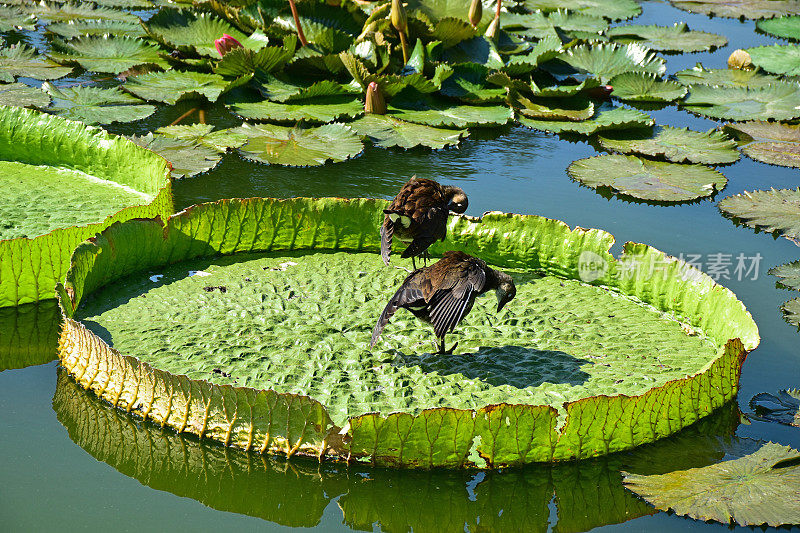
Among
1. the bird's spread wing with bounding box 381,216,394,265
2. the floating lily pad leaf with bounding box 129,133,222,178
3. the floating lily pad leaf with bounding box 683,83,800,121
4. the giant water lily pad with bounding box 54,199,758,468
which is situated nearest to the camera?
the giant water lily pad with bounding box 54,199,758,468

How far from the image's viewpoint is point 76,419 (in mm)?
2443

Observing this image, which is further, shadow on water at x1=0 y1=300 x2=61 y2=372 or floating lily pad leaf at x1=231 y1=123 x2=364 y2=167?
floating lily pad leaf at x1=231 y1=123 x2=364 y2=167

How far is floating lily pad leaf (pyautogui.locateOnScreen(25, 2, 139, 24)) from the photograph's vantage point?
700 centimetres

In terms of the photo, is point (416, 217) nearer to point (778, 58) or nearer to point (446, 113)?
point (446, 113)

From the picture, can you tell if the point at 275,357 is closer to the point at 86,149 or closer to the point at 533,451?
the point at 533,451

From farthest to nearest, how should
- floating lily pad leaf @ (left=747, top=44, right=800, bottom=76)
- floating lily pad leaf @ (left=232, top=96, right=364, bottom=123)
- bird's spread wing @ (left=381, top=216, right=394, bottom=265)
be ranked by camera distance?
floating lily pad leaf @ (left=747, top=44, right=800, bottom=76) < floating lily pad leaf @ (left=232, top=96, right=364, bottom=123) < bird's spread wing @ (left=381, top=216, right=394, bottom=265)

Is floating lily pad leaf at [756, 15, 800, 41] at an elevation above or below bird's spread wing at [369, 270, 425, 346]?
above

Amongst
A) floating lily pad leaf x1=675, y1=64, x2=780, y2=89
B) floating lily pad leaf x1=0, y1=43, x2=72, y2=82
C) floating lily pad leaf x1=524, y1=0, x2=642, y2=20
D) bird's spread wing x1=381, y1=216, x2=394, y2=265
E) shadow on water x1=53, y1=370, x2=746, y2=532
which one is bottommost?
shadow on water x1=53, y1=370, x2=746, y2=532

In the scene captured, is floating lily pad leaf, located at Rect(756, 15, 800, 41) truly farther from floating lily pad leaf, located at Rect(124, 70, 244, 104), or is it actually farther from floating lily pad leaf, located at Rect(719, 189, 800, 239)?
floating lily pad leaf, located at Rect(124, 70, 244, 104)

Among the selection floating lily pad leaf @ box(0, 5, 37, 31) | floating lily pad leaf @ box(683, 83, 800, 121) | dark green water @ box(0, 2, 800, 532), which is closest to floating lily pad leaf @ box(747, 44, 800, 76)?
floating lily pad leaf @ box(683, 83, 800, 121)

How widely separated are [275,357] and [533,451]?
32.6 inches

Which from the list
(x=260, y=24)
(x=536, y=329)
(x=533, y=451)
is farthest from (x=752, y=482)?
(x=260, y=24)

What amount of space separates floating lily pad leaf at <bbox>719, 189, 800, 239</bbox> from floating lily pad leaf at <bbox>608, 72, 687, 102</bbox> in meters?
1.70

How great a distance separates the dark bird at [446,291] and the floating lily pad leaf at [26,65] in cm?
380
